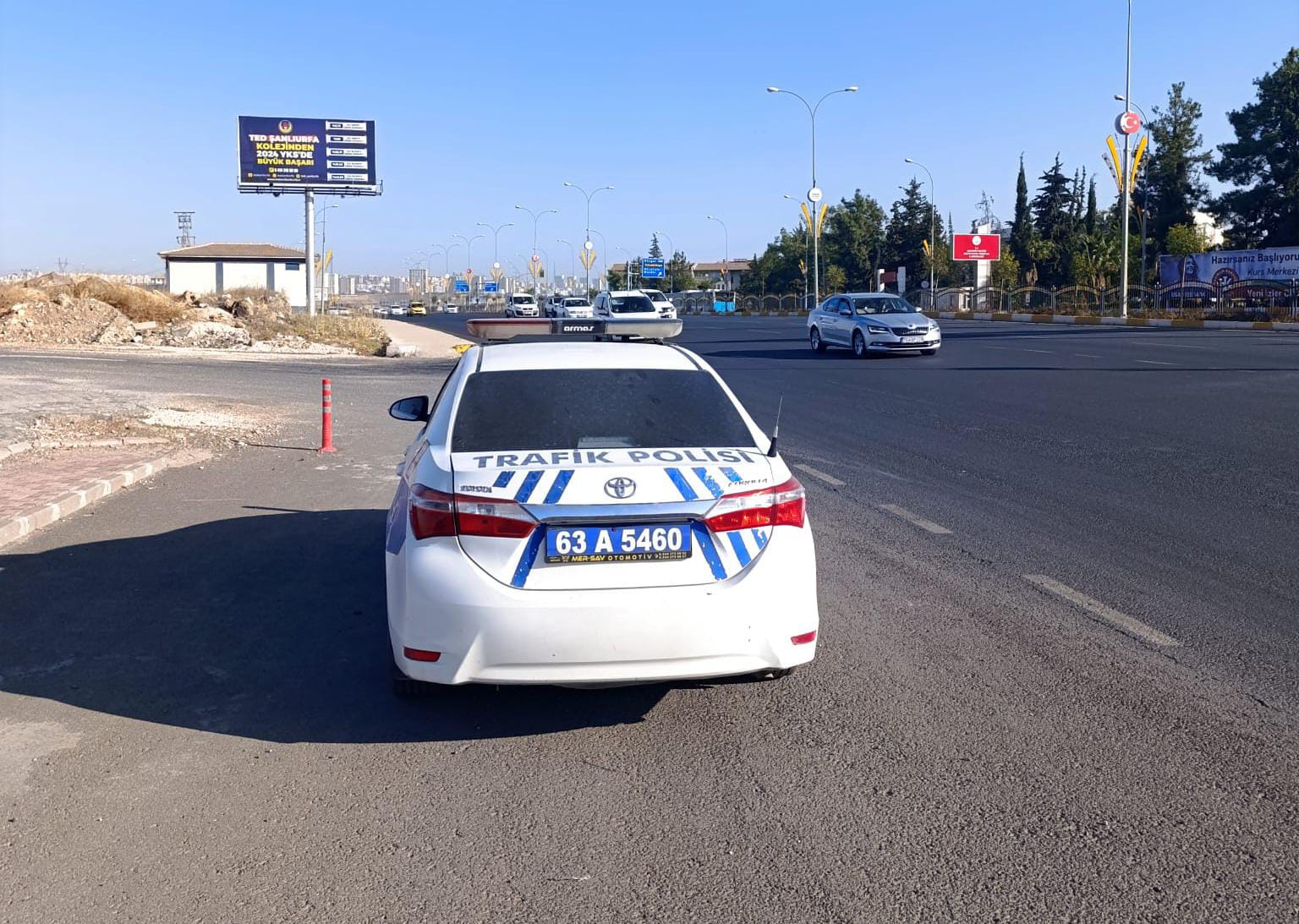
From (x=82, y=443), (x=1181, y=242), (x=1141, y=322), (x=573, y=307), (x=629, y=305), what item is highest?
(x=1181, y=242)

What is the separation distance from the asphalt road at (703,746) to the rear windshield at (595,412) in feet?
3.52

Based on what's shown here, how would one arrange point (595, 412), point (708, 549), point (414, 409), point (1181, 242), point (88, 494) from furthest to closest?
point (1181, 242) → point (88, 494) → point (414, 409) → point (595, 412) → point (708, 549)

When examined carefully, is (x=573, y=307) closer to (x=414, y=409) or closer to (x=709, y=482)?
(x=414, y=409)

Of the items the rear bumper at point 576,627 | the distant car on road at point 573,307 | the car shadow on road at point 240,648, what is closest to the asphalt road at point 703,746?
the car shadow on road at point 240,648

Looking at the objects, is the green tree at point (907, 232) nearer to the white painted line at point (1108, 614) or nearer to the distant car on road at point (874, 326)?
the distant car on road at point (874, 326)

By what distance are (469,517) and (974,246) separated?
6996 centimetres

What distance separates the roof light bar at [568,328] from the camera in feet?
24.7

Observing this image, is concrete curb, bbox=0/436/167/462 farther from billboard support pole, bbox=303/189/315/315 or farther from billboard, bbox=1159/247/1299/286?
billboard, bbox=1159/247/1299/286

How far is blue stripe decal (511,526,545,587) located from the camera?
14.0 ft

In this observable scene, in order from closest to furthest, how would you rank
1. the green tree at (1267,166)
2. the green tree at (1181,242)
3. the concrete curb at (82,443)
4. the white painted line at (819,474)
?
the white painted line at (819,474)
the concrete curb at (82,443)
the green tree at (1267,166)
the green tree at (1181,242)

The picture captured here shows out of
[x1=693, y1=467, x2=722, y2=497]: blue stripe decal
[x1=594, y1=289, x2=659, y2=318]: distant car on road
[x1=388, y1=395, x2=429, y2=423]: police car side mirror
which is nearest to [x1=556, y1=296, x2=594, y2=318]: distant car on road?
[x1=594, y1=289, x2=659, y2=318]: distant car on road

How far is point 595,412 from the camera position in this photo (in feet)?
16.9

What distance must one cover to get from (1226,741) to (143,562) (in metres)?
6.34

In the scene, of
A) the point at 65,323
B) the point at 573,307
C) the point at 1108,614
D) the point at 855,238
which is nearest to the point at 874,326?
the point at 1108,614
